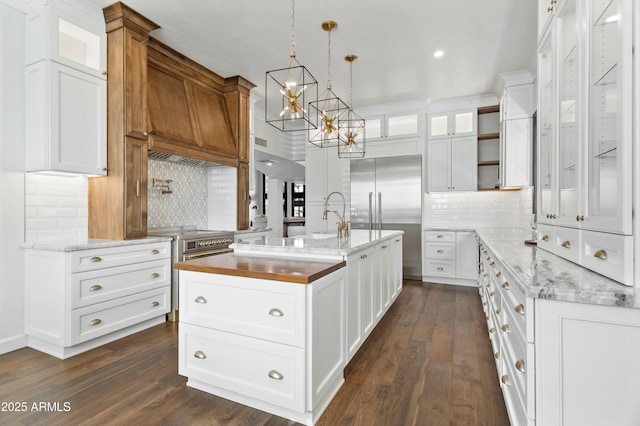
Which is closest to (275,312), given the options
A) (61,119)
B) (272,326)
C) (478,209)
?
(272,326)

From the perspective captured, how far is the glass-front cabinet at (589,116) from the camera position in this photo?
122cm

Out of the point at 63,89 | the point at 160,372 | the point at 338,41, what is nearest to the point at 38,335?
the point at 160,372

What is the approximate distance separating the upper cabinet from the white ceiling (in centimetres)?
60

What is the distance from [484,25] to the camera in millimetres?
3266

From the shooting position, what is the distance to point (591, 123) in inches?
57.3

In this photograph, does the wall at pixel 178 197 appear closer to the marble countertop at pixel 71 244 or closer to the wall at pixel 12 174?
the marble countertop at pixel 71 244

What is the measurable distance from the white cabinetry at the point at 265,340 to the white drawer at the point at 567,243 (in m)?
1.24

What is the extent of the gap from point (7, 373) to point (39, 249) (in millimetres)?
924

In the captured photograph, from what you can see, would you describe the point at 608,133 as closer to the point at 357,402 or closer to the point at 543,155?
the point at 543,155

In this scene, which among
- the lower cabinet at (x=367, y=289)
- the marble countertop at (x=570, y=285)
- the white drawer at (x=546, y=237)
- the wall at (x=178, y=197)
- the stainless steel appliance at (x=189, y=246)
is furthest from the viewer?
the wall at (x=178, y=197)

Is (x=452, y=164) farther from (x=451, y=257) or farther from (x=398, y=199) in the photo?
(x=451, y=257)

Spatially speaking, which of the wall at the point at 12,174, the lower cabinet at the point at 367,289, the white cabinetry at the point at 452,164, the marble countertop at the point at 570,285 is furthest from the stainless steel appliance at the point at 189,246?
the white cabinetry at the point at 452,164

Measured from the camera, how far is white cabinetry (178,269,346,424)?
1.76m

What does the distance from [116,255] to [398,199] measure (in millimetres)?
4051
